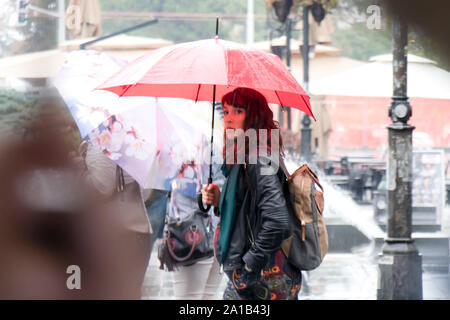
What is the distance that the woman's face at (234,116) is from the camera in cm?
391

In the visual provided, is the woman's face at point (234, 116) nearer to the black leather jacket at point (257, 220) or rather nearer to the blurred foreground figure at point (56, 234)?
the black leather jacket at point (257, 220)

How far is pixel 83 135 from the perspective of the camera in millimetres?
4855

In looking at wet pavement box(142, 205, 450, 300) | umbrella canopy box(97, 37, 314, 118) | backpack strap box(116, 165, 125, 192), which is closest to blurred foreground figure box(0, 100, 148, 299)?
backpack strap box(116, 165, 125, 192)

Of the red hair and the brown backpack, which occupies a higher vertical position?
the red hair

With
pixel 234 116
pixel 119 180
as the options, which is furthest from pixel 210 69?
pixel 119 180

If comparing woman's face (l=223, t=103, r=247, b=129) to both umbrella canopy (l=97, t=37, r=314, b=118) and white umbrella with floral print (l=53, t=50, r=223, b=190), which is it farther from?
white umbrella with floral print (l=53, t=50, r=223, b=190)

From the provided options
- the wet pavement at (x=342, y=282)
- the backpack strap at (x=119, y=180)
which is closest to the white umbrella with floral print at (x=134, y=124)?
the backpack strap at (x=119, y=180)

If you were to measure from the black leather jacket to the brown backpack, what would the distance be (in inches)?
2.4

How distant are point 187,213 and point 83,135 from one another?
0.82m

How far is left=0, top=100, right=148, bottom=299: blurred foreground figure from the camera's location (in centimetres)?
502

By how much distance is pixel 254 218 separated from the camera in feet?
12.4

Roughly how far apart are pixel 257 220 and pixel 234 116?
0.51 m

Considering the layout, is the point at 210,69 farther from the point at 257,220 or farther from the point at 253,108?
the point at 257,220

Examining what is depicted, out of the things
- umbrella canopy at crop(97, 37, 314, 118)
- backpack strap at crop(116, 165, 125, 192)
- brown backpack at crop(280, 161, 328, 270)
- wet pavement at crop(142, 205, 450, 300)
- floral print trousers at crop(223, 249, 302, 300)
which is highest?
umbrella canopy at crop(97, 37, 314, 118)
